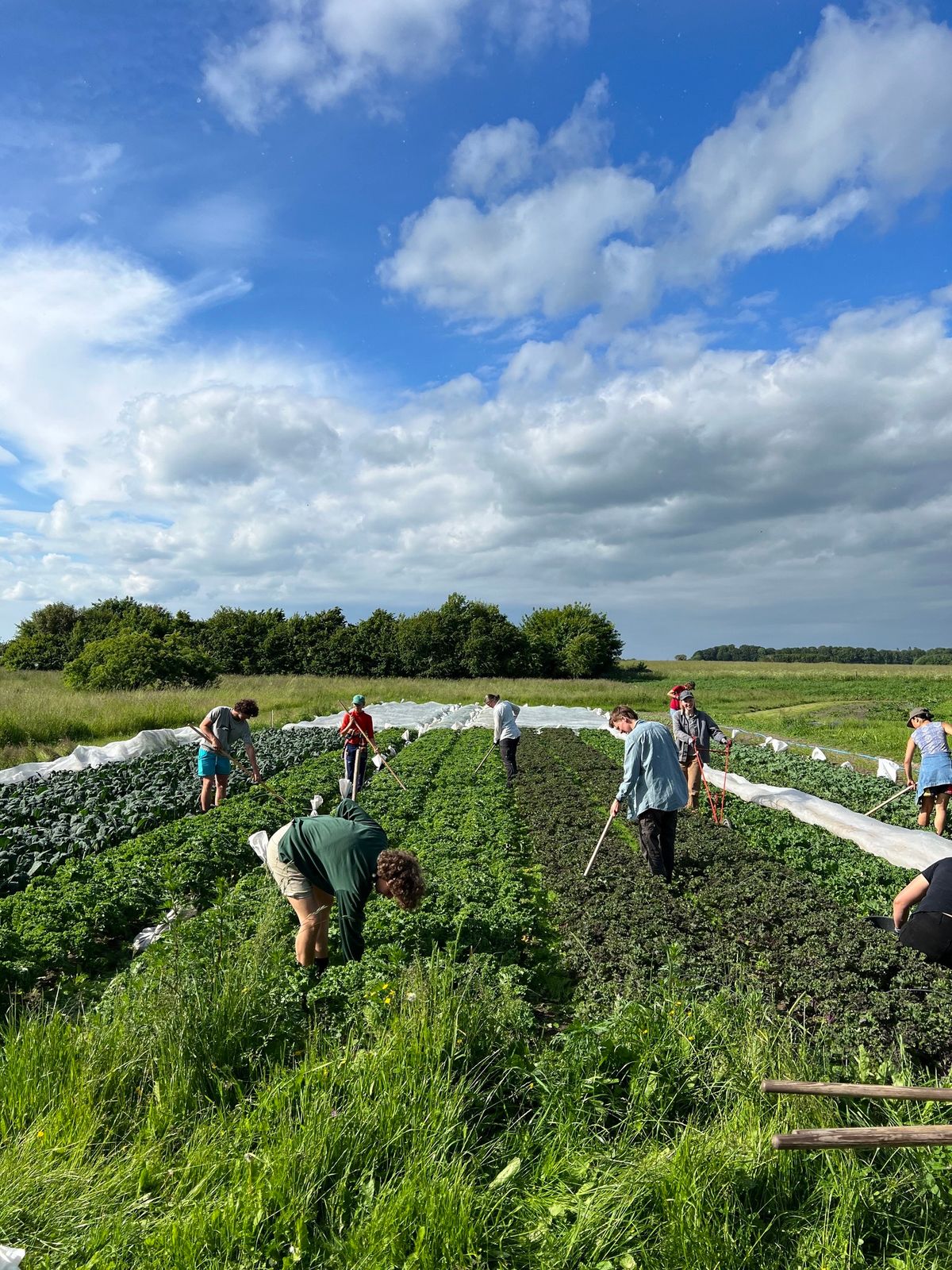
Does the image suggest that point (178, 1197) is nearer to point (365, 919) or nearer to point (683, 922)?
point (365, 919)

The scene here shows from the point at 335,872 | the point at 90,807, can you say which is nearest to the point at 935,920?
the point at 335,872

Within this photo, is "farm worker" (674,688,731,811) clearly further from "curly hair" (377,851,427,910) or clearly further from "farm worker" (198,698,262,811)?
"curly hair" (377,851,427,910)

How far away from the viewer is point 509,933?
657cm

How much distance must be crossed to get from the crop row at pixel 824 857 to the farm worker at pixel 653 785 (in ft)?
5.88

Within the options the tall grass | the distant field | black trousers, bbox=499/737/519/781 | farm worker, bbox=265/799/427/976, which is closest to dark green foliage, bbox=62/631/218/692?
the distant field

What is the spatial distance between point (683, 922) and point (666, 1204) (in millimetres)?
4210

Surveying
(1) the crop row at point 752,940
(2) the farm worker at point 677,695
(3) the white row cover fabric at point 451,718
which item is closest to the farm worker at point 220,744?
(1) the crop row at point 752,940

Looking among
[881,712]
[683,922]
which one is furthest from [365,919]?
[881,712]

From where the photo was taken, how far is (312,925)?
5.62 m

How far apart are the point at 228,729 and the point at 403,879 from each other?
24.6 feet

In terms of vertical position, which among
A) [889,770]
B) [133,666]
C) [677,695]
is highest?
[133,666]

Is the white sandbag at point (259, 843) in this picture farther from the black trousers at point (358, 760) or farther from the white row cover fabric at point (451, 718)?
the white row cover fabric at point (451, 718)

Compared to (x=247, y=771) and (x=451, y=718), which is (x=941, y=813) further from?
(x=451, y=718)

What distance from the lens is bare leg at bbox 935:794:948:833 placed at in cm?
1010
